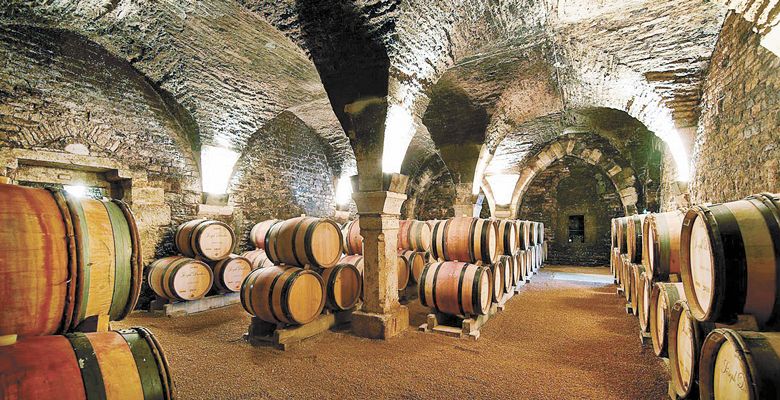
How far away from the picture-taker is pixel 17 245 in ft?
3.48

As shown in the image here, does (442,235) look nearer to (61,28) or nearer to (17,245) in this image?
(17,245)

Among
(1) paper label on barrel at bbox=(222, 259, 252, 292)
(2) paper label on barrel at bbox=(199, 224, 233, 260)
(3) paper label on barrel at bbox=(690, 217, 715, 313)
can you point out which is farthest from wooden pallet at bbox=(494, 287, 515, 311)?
(2) paper label on barrel at bbox=(199, 224, 233, 260)

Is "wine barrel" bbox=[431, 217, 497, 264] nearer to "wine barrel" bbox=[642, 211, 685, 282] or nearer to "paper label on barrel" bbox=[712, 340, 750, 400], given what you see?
"wine barrel" bbox=[642, 211, 685, 282]

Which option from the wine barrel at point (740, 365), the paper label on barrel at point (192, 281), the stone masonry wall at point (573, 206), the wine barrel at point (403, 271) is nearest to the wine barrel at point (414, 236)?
the wine barrel at point (403, 271)

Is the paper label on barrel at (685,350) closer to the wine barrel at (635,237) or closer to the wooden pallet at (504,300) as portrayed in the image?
the wine barrel at (635,237)

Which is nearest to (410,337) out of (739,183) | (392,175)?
(392,175)

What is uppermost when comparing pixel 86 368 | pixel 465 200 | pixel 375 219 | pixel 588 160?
pixel 588 160

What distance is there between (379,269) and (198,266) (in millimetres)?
2894

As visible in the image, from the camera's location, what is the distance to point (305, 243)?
3.81 metres

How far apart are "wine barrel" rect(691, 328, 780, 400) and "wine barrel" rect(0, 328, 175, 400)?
1919mm

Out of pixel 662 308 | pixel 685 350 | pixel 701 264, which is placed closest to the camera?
pixel 701 264

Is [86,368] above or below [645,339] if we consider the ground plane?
above

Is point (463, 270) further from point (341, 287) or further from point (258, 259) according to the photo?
point (258, 259)

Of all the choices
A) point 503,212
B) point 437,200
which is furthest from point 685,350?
point 437,200
